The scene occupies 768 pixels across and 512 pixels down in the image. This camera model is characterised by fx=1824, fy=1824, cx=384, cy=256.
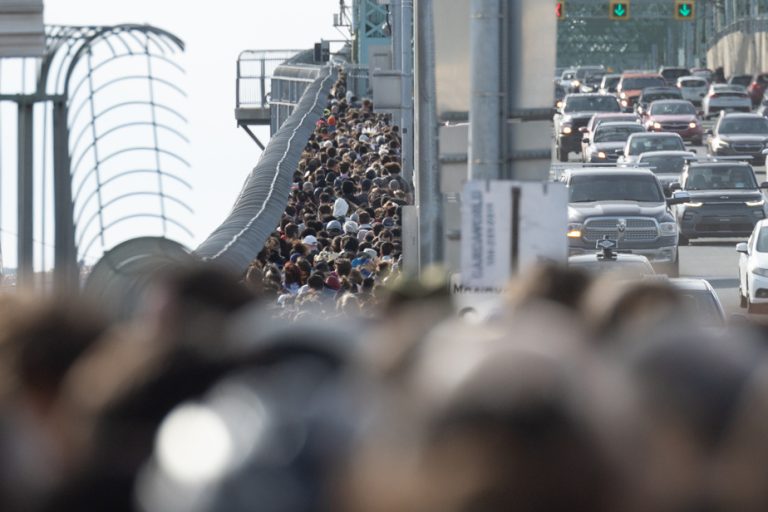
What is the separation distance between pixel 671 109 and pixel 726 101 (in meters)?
12.4

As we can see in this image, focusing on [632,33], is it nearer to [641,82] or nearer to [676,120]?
[641,82]

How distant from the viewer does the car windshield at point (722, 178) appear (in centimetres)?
3112

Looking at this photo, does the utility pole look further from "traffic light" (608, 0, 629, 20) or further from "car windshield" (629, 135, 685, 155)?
"traffic light" (608, 0, 629, 20)

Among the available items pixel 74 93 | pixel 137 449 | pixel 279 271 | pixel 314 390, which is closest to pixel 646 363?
pixel 314 390

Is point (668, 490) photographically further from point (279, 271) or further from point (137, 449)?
point (279, 271)

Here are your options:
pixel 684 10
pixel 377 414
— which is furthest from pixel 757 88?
pixel 377 414

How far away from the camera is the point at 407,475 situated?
2.74m

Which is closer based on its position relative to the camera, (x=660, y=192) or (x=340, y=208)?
(x=340, y=208)

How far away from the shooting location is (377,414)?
3291 mm

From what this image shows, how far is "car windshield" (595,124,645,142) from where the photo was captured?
46656 millimetres

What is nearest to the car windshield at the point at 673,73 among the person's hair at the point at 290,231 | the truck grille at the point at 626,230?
the truck grille at the point at 626,230

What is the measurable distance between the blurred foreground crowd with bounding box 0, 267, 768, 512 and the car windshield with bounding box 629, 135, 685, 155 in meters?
37.6

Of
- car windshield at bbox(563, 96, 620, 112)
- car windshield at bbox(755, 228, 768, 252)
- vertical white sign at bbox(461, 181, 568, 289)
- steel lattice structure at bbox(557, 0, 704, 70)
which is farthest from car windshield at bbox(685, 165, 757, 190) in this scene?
steel lattice structure at bbox(557, 0, 704, 70)

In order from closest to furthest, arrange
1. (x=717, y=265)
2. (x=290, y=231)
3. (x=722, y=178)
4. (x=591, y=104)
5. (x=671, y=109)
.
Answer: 1. (x=290, y=231)
2. (x=717, y=265)
3. (x=722, y=178)
4. (x=591, y=104)
5. (x=671, y=109)
